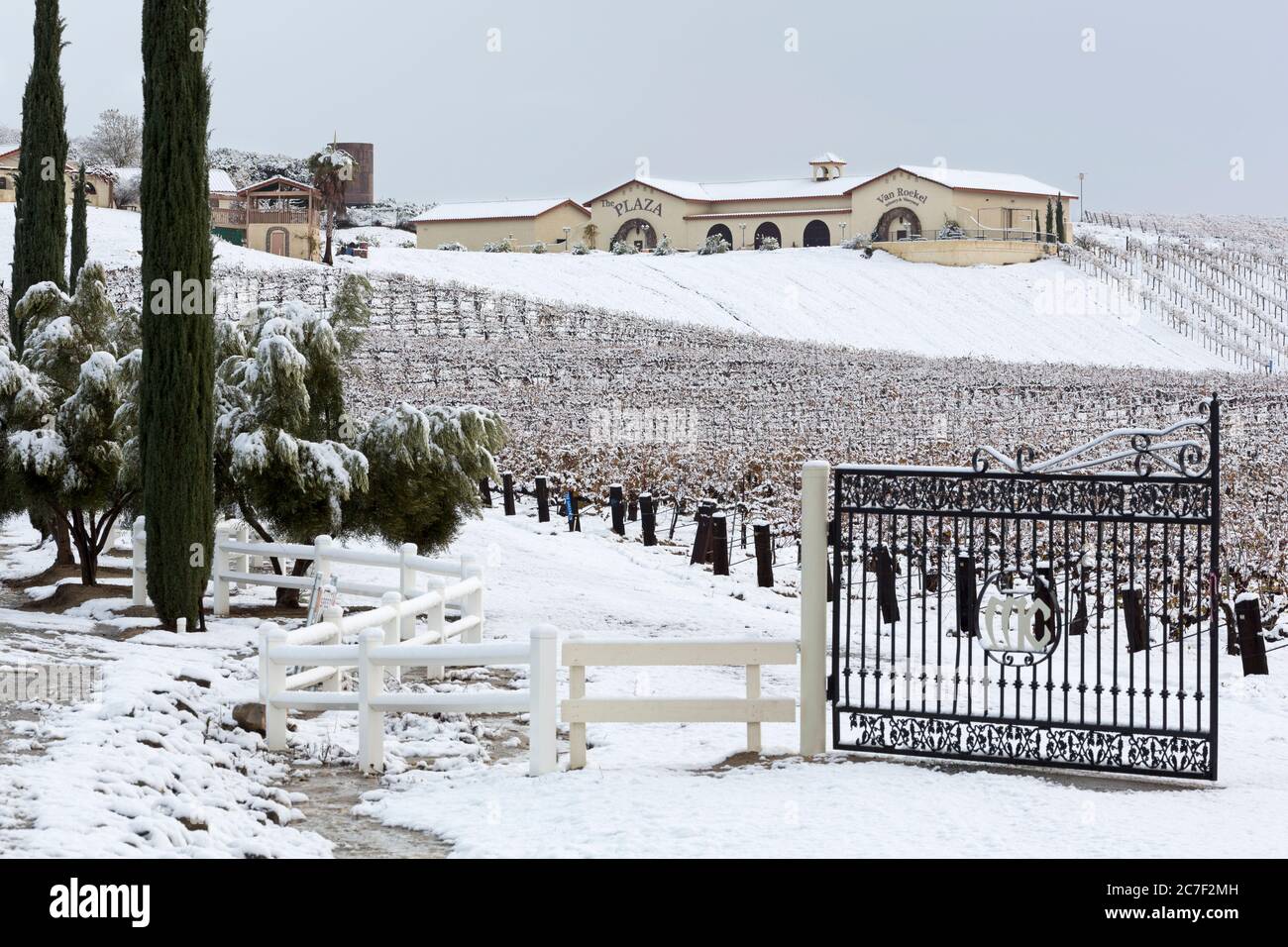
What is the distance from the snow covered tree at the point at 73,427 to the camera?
47.9 ft

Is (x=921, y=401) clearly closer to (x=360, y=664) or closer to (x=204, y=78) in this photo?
(x=204, y=78)

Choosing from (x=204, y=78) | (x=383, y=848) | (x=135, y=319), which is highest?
(x=204, y=78)

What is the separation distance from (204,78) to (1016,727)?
9.92 metres

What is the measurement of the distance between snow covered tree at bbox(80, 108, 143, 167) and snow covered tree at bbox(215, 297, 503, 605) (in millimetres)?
94526

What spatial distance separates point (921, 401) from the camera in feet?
114

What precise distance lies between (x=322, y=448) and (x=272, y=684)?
5005 millimetres

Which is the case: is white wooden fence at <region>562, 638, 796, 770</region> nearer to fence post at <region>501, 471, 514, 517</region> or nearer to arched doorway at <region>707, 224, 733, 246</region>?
fence post at <region>501, 471, 514, 517</region>

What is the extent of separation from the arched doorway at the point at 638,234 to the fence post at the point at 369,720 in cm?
7995

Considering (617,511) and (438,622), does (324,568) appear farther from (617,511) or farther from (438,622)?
(617,511)

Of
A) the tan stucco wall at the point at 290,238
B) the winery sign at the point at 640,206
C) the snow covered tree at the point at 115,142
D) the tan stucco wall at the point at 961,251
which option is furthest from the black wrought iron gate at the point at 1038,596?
the snow covered tree at the point at 115,142

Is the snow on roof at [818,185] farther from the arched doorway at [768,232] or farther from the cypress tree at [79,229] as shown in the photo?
the cypress tree at [79,229]

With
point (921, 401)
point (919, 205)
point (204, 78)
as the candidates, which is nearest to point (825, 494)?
point (204, 78)

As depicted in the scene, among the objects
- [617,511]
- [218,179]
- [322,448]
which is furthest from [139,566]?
[218,179]

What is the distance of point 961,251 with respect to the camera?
256ft
